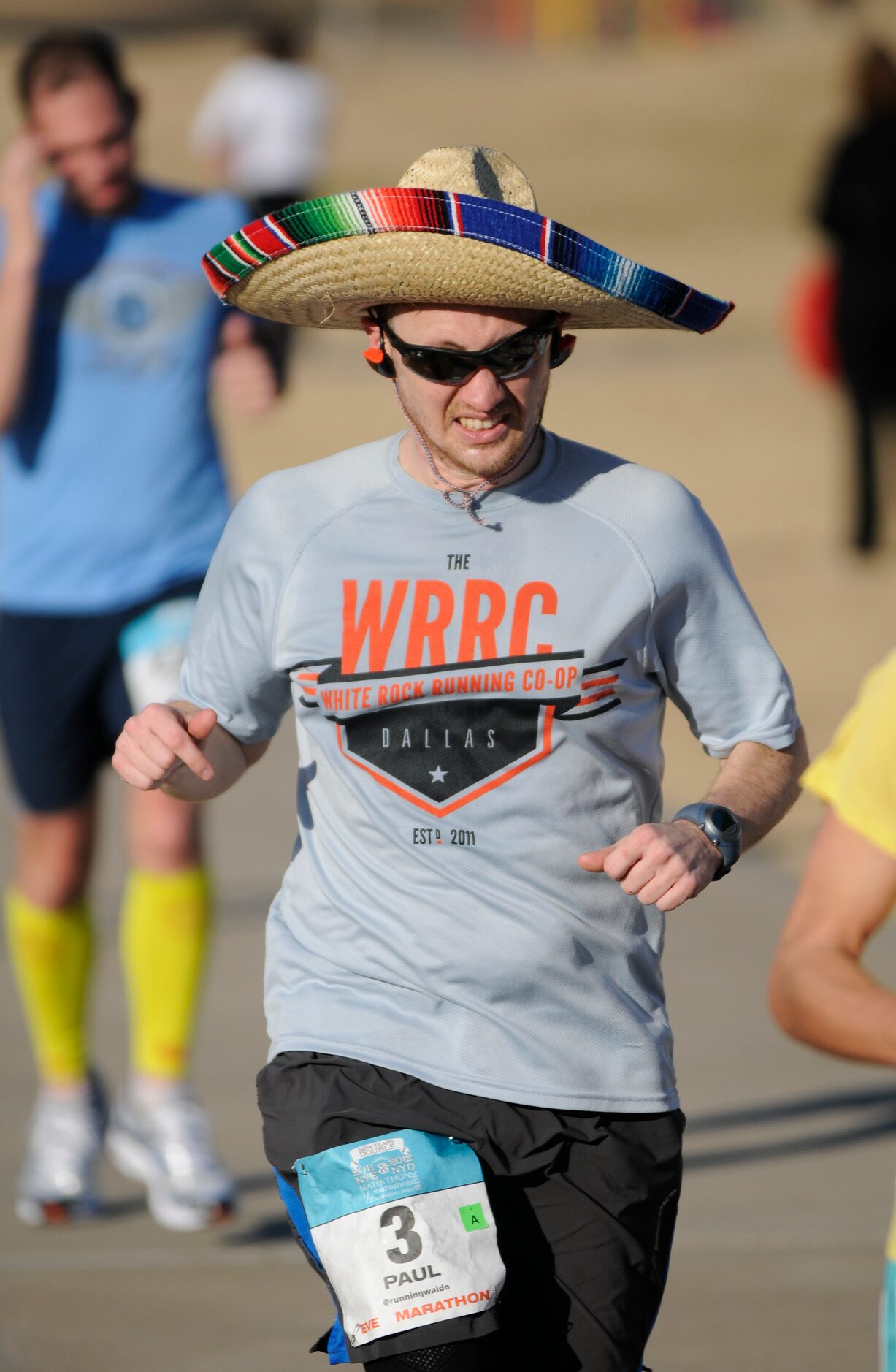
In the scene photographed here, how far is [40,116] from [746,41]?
4538 centimetres

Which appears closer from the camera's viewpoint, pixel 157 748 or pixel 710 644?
pixel 157 748

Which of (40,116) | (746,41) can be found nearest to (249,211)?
(40,116)

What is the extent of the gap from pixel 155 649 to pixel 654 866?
2.36 m

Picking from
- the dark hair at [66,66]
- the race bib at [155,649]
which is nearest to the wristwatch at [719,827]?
the race bib at [155,649]

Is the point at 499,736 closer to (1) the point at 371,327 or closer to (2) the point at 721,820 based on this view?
(2) the point at 721,820

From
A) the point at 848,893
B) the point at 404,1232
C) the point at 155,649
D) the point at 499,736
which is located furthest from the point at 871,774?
the point at 155,649

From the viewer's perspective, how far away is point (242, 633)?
3031 millimetres

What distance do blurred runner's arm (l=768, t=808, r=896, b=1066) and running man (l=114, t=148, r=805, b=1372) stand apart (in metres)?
0.23

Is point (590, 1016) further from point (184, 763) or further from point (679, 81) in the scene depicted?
point (679, 81)

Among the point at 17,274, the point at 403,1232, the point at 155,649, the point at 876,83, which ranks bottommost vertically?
the point at 403,1232

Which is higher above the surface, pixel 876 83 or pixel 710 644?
pixel 876 83

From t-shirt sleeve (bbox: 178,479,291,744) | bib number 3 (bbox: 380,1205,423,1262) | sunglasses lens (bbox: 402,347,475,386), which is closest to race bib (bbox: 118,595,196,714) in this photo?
t-shirt sleeve (bbox: 178,479,291,744)

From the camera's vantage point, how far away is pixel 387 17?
2245 inches

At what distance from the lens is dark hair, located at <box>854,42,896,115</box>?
11.7m
